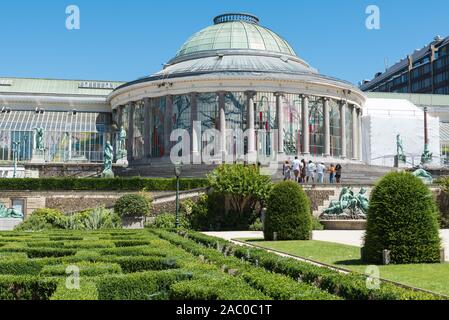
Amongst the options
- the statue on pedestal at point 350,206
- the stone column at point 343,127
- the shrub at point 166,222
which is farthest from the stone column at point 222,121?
the statue on pedestal at point 350,206

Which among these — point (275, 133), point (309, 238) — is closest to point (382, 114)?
point (275, 133)

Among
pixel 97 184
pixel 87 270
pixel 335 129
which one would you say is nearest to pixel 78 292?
pixel 87 270

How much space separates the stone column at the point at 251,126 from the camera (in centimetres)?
5097

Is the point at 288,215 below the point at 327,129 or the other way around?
below

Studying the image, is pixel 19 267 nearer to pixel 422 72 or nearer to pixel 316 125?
pixel 316 125

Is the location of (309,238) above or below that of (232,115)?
below

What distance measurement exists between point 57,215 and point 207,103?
73.1ft

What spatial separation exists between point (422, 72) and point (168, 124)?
254 feet

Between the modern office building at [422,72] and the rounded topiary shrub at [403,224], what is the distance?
99715mm

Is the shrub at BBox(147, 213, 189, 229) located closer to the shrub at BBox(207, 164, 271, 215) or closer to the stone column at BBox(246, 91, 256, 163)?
the shrub at BBox(207, 164, 271, 215)

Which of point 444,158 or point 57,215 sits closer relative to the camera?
point 57,215

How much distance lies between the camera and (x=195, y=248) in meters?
17.1

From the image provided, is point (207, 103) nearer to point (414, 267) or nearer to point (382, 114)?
point (382, 114)

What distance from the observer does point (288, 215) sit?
2398 centimetres
